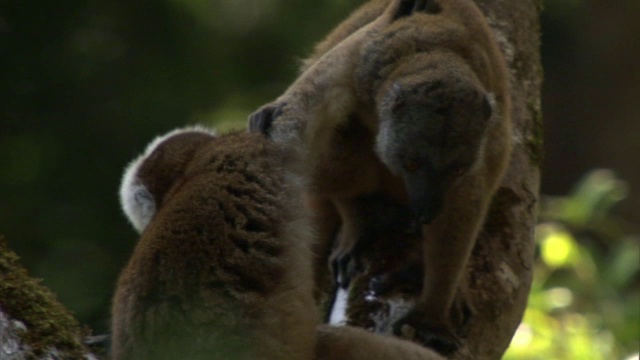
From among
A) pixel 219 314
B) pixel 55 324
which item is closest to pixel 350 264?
pixel 219 314

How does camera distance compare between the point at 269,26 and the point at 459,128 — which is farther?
the point at 269,26

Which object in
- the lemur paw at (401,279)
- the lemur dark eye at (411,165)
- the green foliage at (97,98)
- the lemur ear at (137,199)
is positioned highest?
the green foliage at (97,98)

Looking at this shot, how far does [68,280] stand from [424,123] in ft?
10.4

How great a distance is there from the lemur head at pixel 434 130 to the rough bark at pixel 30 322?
7.84 ft

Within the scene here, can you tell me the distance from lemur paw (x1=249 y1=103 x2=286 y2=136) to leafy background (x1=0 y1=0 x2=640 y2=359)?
2205 mm

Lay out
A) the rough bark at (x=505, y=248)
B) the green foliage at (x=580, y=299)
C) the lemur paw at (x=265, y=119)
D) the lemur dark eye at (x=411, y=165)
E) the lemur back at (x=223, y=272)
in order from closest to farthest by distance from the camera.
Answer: the lemur back at (x=223, y=272), the lemur paw at (x=265, y=119), the rough bark at (x=505, y=248), the lemur dark eye at (x=411, y=165), the green foliage at (x=580, y=299)

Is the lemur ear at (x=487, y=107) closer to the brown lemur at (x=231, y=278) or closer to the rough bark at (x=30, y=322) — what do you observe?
the brown lemur at (x=231, y=278)

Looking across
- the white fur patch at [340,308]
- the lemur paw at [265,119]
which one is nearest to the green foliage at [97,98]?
the white fur patch at [340,308]

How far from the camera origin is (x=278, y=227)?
4.68 meters

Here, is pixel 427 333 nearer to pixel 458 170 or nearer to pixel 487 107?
pixel 458 170

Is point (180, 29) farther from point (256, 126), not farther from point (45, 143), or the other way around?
point (256, 126)

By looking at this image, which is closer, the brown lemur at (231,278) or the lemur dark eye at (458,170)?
the brown lemur at (231,278)

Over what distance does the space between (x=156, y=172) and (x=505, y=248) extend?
203 centimetres

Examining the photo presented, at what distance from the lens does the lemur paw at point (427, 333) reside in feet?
18.7
